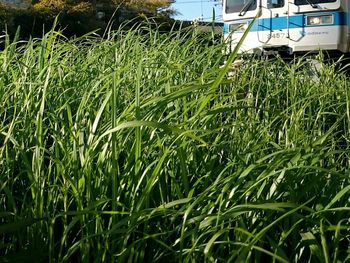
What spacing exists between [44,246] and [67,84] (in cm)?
95

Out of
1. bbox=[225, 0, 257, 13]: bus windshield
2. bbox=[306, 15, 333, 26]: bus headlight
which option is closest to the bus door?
bbox=[225, 0, 257, 13]: bus windshield

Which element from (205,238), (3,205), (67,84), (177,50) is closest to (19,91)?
(67,84)

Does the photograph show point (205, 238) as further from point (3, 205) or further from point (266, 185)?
point (3, 205)

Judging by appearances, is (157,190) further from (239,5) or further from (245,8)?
(239,5)

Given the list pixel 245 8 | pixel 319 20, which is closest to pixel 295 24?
pixel 319 20

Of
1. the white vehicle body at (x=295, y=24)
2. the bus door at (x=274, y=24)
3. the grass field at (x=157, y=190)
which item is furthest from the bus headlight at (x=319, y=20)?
the grass field at (x=157, y=190)

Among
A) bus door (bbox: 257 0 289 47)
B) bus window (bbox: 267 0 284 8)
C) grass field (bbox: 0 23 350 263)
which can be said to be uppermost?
grass field (bbox: 0 23 350 263)

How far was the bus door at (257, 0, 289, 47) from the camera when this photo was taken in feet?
31.2

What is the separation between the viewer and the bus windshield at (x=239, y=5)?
9859 mm

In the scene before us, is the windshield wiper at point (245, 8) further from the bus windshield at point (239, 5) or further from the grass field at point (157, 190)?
the grass field at point (157, 190)

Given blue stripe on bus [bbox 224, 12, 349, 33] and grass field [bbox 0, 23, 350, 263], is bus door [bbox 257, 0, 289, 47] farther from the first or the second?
grass field [bbox 0, 23, 350, 263]

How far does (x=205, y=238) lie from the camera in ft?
4.73

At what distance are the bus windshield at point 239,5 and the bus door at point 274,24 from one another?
0.19 m

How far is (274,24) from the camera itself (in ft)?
31.8
